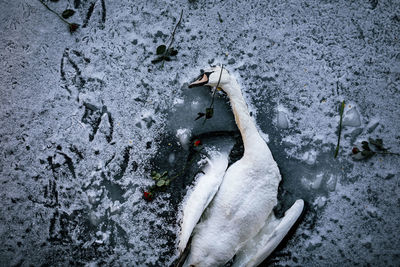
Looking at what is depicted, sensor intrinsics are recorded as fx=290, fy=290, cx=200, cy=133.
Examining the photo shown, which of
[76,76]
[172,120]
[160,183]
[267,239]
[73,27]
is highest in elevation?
[73,27]

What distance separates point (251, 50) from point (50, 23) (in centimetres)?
95

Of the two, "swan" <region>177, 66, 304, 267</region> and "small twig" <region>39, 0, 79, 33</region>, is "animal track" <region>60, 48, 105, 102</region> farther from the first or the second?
"swan" <region>177, 66, 304, 267</region>

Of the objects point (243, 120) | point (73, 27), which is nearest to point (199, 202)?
point (243, 120)

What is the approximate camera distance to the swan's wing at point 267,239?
3.55 ft

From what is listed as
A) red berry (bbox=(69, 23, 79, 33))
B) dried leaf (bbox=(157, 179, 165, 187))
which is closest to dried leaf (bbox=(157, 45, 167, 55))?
red berry (bbox=(69, 23, 79, 33))

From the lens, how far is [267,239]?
110 cm

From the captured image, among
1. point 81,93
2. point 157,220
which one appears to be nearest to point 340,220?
point 157,220

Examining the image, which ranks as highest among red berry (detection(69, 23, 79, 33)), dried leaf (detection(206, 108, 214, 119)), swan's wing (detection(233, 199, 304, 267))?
red berry (detection(69, 23, 79, 33))

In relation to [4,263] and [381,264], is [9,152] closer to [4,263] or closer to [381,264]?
[4,263]

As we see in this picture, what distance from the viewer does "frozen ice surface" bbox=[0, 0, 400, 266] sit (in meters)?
1.27

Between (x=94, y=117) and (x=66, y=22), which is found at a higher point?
(x=66, y=22)

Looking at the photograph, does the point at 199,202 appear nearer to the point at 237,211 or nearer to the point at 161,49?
the point at 237,211

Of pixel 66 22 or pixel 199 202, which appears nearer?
pixel 199 202

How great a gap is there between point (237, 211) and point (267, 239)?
0.55 feet
